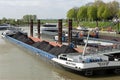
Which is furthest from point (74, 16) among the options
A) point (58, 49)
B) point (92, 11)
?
point (58, 49)

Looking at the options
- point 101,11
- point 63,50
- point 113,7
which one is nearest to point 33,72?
point 63,50

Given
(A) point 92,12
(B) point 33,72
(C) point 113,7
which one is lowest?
(B) point 33,72

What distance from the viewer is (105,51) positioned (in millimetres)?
20594

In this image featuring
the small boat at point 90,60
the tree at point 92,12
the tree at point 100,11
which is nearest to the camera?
the small boat at point 90,60

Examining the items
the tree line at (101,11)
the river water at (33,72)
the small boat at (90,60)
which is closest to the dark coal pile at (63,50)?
the small boat at (90,60)

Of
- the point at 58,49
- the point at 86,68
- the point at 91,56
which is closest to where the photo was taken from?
the point at 86,68

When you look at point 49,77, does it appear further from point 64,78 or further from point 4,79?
point 4,79

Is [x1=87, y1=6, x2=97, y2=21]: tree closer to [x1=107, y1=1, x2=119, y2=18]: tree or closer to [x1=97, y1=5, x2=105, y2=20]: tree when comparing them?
[x1=97, y1=5, x2=105, y2=20]: tree

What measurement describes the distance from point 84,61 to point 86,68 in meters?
0.46

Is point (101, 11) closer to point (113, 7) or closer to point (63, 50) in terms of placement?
point (113, 7)

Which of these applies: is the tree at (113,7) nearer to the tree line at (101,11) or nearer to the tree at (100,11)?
the tree line at (101,11)

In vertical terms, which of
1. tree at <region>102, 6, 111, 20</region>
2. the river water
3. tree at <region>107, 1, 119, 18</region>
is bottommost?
the river water

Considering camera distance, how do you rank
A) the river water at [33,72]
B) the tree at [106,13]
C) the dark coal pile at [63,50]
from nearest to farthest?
the river water at [33,72], the dark coal pile at [63,50], the tree at [106,13]

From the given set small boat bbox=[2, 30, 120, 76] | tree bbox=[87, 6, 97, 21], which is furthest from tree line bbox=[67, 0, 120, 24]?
small boat bbox=[2, 30, 120, 76]
